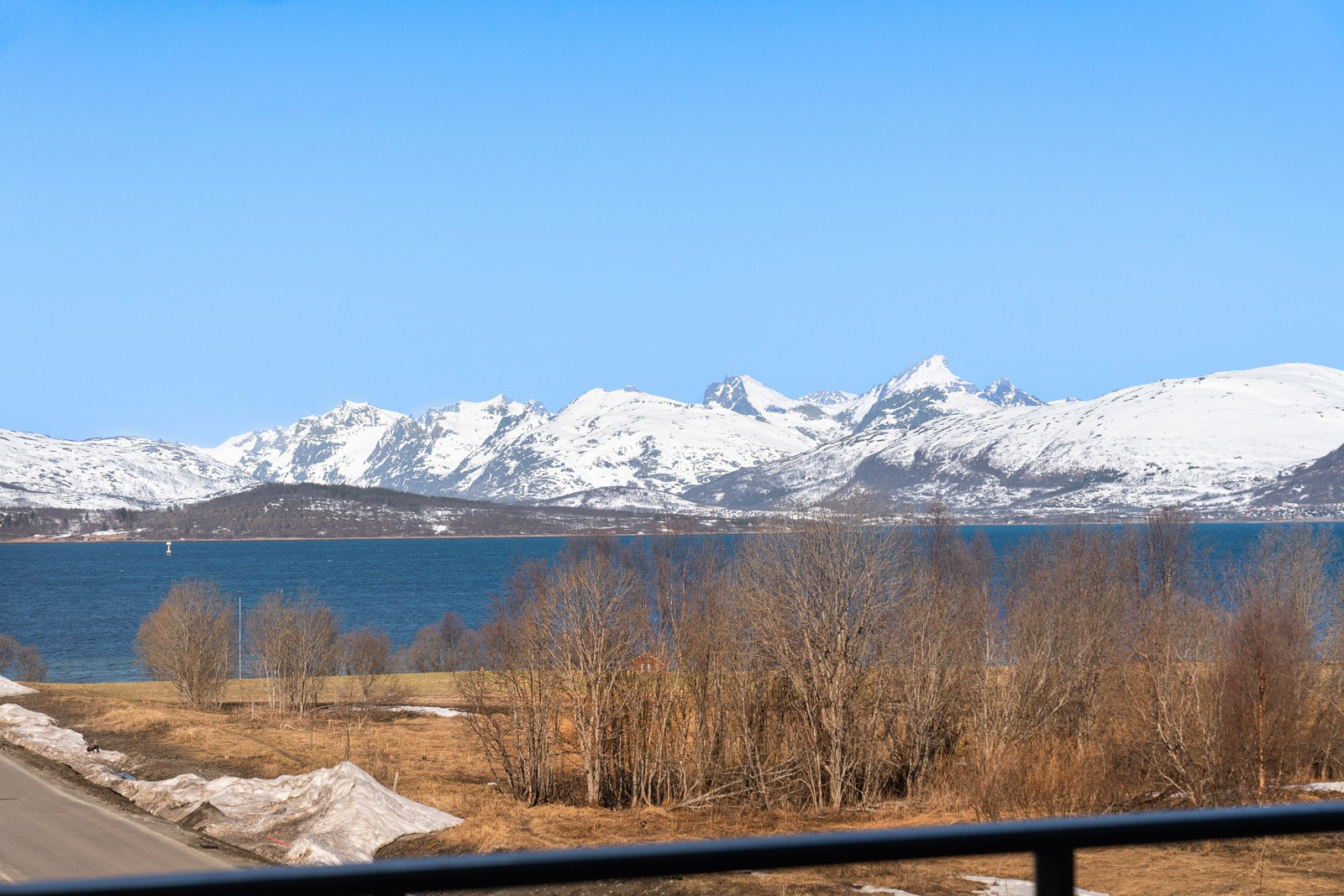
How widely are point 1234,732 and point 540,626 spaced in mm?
20497

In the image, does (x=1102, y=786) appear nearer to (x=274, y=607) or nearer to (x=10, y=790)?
(x=10, y=790)

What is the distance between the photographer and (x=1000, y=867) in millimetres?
3486

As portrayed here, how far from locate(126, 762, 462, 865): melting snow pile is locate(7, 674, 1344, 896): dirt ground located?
0.82 m

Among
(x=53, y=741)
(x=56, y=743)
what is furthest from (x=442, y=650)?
(x=56, y=743)

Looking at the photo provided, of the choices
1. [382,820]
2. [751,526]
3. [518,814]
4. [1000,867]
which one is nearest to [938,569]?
[751,526]

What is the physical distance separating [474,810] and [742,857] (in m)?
31.9

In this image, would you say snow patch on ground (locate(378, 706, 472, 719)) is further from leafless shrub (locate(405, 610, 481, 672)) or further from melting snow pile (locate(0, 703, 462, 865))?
leafless shrub (locate(405, 610, 481, 672))

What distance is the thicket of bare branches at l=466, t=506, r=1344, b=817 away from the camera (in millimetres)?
35844

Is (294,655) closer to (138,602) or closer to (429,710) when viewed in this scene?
(429,710)

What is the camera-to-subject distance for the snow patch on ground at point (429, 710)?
195 ft

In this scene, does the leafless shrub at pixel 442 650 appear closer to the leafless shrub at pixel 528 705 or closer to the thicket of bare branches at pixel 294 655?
the thicket of bare branches at pixel 294 655

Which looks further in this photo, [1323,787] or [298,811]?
[1323,787]

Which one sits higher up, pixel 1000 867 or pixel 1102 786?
pixel 1000 867

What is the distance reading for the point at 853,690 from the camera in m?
40.5
